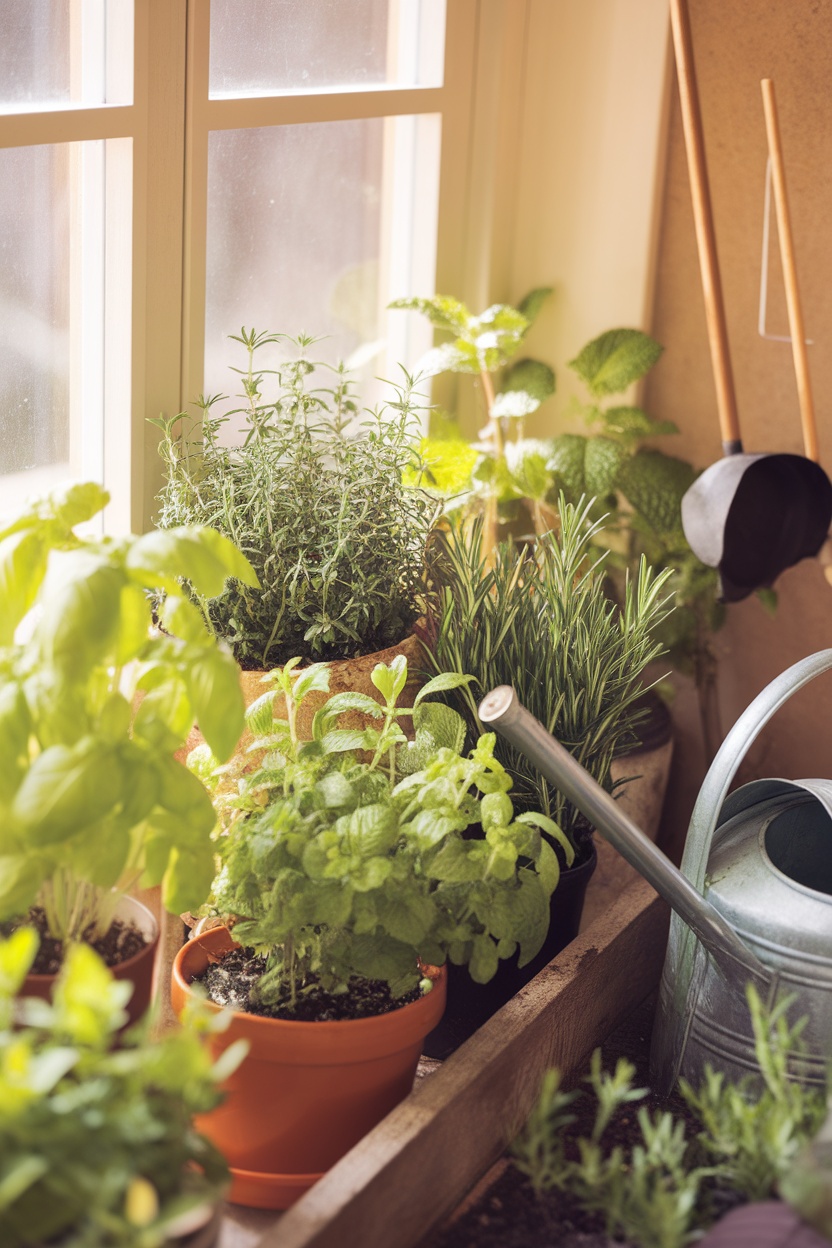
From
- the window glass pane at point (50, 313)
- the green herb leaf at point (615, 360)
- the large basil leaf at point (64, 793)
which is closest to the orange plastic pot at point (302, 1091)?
the large basil leaf at point (64, 793)

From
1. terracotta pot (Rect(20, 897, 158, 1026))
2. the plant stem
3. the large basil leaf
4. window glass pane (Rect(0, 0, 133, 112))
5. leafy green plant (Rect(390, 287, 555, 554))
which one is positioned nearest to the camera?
the large basil leaf

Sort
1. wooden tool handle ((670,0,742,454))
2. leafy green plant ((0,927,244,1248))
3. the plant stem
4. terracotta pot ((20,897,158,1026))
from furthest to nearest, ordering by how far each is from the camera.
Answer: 1. the plant stem
2. wooden tool handle ((670,0,742,454))
3. terracotta pot ((20,897,158,1026))
4. leafy green plant ((0,927,244,1248))

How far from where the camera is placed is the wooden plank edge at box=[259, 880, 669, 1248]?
78 centimetres

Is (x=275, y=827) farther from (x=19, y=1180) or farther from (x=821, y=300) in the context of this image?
(x=821, y=300)

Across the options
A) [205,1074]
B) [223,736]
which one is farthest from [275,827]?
[205,1074]

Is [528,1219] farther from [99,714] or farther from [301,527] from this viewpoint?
[301,527]

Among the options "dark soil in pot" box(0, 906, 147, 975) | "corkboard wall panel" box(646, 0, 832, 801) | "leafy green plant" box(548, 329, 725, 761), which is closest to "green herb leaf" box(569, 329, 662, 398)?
"leafy green plant" box(548, 329, 725, 761)

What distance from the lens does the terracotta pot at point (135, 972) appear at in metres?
0.81

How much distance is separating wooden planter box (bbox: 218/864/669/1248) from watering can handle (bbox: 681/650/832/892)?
0.53 ft

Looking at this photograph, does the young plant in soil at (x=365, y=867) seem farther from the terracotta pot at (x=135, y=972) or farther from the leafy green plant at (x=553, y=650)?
the leafy green plant at (x=553, y=650)

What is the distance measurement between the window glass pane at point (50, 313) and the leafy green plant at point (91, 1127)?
25.0 inches

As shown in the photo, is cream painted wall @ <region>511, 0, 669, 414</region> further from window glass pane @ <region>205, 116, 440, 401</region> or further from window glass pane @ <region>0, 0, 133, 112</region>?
window glass pane @ <region>0, 0, 133, 112</region>

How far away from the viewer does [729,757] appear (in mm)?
983

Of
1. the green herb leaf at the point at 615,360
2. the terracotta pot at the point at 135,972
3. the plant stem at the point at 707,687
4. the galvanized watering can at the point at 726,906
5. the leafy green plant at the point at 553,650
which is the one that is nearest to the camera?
the terracotta pot at the point at 135,972
